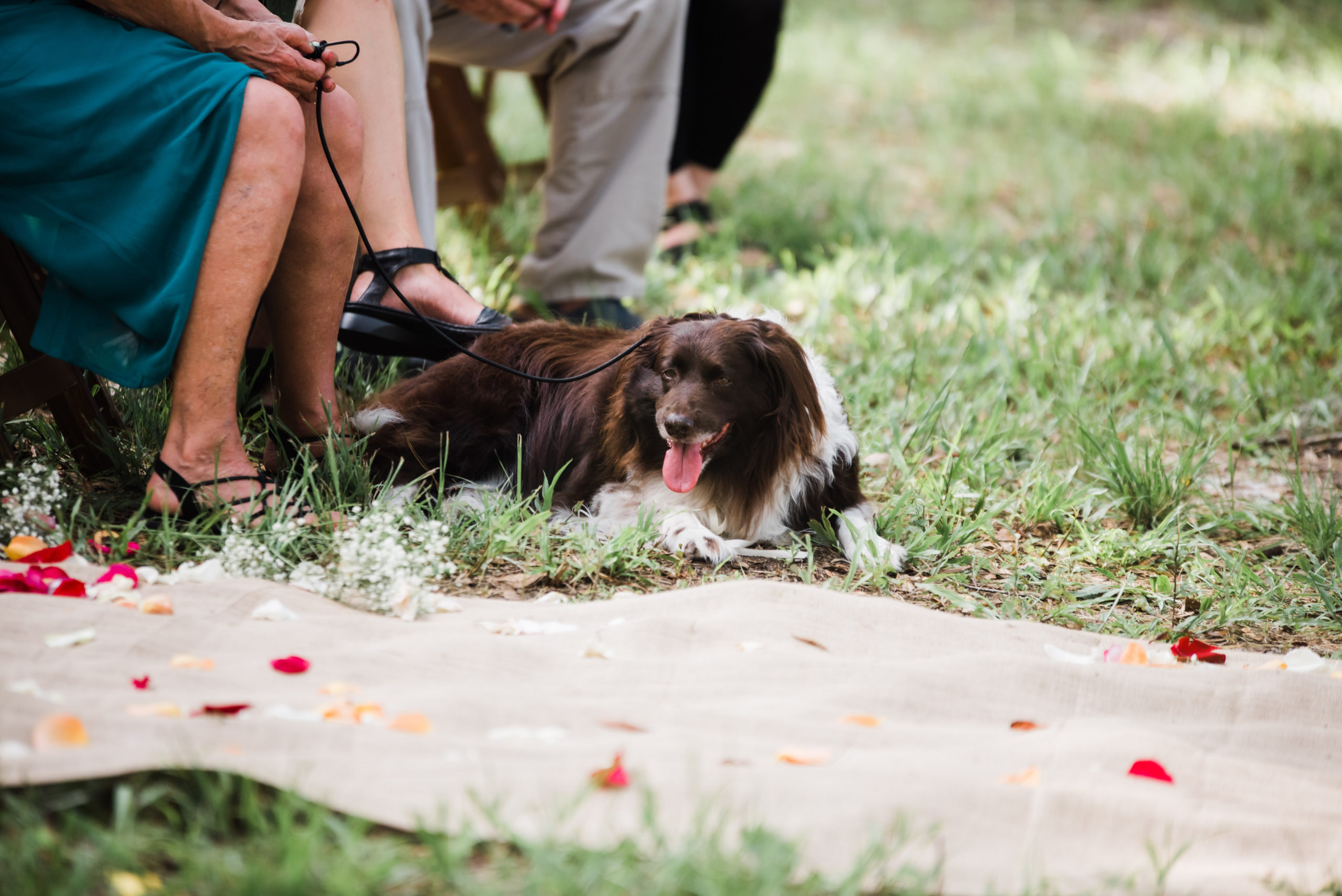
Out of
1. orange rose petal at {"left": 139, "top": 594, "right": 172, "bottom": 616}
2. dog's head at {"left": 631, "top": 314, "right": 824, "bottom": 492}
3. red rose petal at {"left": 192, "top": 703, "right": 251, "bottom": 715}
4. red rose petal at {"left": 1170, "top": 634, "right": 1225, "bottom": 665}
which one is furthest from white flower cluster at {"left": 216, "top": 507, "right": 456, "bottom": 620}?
red rose petal at {"left": 1170, "top": 634, "right": 1225, "bottom": 665}

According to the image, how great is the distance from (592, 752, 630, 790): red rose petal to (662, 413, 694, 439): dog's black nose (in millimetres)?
1170

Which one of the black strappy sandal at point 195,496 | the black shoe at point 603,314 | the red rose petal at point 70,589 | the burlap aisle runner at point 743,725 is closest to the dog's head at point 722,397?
the burlap aisle runner at point 743,725

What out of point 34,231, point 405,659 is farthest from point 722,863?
point 34,231

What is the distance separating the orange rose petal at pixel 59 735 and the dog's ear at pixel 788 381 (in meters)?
1.71

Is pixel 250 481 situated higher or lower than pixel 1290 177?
lower

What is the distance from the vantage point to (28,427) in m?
2.76

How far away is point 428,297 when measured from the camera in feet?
10.2

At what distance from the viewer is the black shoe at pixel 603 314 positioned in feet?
13.9

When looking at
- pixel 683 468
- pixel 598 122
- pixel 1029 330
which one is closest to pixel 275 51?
pixel 683 468

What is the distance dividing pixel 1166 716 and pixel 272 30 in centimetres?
227

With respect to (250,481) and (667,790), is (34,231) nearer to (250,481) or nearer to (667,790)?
(250,481)

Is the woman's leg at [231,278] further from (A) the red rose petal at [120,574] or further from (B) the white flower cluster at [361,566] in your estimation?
(A) the red rose petal at [120,574]

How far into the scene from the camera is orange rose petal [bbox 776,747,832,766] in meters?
1.67

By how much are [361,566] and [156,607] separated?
0.41 meters
